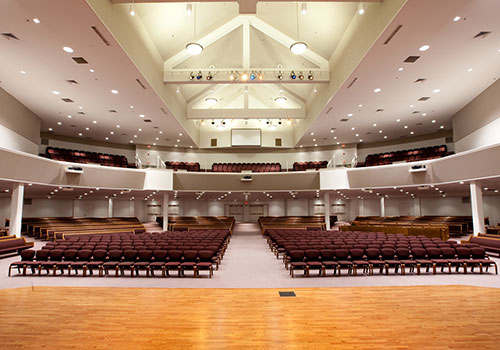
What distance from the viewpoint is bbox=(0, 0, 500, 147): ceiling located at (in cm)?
830

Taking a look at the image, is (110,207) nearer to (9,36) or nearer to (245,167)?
(245,167)

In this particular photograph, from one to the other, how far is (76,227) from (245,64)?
1388cm

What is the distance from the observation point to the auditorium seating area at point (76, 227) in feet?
52.6

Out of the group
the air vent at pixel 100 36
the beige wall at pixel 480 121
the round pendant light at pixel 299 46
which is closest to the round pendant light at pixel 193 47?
the air vent at pixel 100 36

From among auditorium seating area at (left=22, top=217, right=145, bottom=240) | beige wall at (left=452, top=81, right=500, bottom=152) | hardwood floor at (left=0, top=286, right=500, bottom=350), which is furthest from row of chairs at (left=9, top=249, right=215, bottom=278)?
beige wall at (left=452, top=81, right=500, bottom=152)

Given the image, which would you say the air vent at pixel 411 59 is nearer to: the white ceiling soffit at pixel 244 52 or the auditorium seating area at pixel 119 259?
the white ceiling soffit at pixel 244 52

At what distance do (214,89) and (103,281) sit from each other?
16166 millimetres

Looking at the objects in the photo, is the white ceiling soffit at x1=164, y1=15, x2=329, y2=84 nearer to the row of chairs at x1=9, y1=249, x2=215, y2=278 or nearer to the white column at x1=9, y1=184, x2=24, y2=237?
the white column at x1=9, y1=184, x2=24, y2=237

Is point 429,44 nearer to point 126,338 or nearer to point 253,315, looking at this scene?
point 253,315

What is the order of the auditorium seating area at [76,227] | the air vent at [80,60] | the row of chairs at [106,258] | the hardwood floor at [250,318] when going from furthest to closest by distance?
the auditorium seating area at [76,227] < the air vent at [80,60] < the row of chairs at [106,258] < the hardwood floor at [250,318]

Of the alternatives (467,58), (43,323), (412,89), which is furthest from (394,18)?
(43,323)

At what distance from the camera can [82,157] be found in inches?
773

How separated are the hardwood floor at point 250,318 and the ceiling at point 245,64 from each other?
23.5ft

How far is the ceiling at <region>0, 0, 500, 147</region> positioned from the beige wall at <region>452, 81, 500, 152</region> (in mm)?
527
